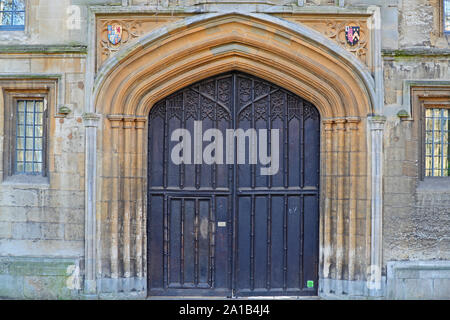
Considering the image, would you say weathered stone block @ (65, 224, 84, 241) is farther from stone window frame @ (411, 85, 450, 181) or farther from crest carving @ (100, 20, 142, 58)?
stone window frame @ (411, 85, 450, 181)

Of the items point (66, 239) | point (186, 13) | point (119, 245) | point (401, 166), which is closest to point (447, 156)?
point (401, 166)

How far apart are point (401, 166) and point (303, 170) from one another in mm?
1486

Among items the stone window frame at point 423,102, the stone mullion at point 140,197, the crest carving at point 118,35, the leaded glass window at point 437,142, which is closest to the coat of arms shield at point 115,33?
the crest carving at point 118,35

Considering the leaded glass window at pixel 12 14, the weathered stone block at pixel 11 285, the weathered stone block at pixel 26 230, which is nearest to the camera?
the weathered stone block at pixel 11 285

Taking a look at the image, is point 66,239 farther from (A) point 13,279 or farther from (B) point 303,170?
(B) point 303,170

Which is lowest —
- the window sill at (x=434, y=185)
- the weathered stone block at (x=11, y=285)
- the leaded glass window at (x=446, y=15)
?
the weathered stone block at (x=11, y=285)

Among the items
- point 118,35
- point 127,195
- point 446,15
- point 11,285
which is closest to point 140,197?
point 127,195

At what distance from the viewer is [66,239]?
24.2 feet

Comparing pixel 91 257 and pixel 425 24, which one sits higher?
pixel 425 24

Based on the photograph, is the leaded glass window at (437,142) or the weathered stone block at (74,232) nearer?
the weathered stone block at (74,232)

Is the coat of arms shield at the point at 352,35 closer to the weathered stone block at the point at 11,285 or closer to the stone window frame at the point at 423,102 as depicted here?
the stone window frame at the point at 423,102

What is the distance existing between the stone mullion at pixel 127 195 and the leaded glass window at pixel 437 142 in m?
4.62

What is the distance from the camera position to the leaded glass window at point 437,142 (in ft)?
24.9
